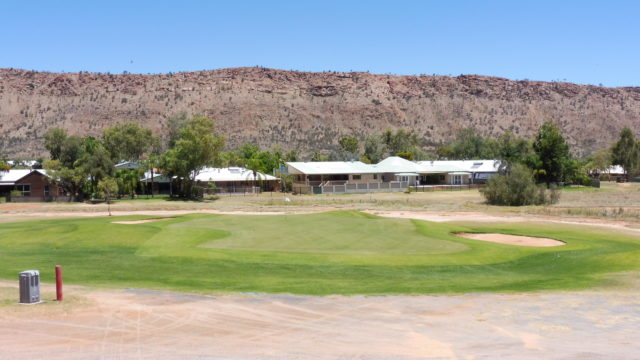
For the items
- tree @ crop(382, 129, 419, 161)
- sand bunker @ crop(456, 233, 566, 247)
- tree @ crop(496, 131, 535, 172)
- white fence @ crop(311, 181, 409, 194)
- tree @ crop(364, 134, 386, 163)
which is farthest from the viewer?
tree @ crop(382, 129, 419, 161)

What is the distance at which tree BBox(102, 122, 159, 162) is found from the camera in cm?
10611

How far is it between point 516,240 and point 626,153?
106 m

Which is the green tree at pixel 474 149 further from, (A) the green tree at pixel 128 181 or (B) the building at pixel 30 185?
(B) the building at pixel 30 185

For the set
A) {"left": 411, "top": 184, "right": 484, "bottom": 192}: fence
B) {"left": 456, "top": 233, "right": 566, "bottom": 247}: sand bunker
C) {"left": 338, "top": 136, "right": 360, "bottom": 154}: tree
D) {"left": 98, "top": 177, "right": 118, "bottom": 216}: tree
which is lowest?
{"left": 456, "top": 233, "right": 566, "bottom": 247}: sand bunker

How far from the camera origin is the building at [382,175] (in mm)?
95875

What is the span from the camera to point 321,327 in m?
14.4

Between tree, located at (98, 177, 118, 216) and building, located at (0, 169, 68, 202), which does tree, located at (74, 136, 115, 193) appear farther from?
building, located at (0, 169, 68, 202)

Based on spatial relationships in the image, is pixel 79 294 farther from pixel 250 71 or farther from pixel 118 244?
pixel 250 71

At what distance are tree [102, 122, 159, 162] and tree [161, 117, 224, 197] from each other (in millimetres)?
26086

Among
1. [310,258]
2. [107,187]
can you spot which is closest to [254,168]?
[107,187]

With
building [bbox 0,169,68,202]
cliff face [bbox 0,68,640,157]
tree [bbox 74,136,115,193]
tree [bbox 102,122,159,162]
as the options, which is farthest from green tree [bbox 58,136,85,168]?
cliff face [bbox 0,68,640,157]

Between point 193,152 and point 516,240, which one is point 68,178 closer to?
point 193,152

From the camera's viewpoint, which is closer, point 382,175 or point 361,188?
point 361,188

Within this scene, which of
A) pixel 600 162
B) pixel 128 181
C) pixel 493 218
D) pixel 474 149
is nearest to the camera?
pixel 493 218
